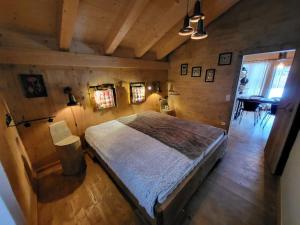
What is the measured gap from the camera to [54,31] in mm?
2184

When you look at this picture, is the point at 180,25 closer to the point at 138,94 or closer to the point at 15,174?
the point at 138,94

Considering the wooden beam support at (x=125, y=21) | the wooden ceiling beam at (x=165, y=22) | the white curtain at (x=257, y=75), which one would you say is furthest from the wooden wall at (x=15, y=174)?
the white curtain at (x=257, y=75)

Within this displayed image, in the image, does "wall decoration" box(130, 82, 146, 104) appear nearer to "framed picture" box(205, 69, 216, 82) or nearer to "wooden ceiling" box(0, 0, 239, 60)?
"wooden ceiling" box(0, 0, 239, 60)

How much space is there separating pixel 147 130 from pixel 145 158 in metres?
0.85

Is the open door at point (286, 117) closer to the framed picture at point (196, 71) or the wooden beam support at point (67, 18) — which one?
the framed picture at point (196, 71)

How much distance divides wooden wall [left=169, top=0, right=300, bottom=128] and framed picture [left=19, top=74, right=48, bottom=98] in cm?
356

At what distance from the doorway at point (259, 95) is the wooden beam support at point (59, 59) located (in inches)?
124

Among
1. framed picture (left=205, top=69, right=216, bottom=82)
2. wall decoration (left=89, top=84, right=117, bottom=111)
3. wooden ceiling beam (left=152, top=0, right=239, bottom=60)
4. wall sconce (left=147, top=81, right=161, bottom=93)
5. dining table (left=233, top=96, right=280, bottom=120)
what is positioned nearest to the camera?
wooden ceiling beam (left=152, top=0, right=239, bottom=60)

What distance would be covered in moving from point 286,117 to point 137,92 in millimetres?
3134

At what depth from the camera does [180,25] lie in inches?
113

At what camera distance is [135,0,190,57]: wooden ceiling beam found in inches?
86.3

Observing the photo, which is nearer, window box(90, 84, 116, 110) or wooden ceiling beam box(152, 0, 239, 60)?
wooden ceiling beam box(152, 0, 239, 60)

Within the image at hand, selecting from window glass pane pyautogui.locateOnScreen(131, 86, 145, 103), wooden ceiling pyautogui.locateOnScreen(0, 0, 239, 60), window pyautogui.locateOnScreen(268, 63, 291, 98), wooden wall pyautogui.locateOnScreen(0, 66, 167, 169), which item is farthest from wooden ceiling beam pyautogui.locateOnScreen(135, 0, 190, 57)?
window pyautogui.locateOnScreen(268, 63, 291, 98)

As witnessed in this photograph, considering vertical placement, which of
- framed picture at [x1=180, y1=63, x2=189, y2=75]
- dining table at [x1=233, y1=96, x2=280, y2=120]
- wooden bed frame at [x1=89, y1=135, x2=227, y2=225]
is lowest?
wooden bed frame at [x1=89, y1=135, x2=227, y2=225]
